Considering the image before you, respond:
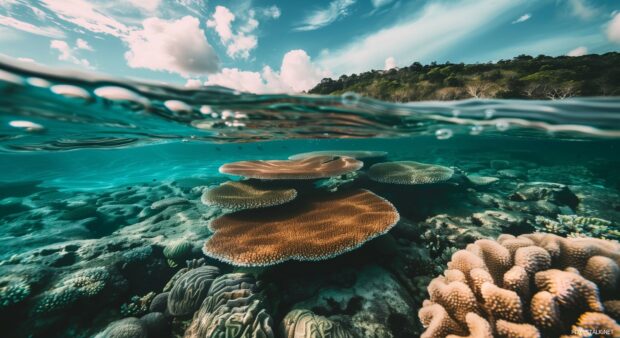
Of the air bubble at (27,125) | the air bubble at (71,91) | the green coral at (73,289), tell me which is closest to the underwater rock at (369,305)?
the green coral at (73,289)

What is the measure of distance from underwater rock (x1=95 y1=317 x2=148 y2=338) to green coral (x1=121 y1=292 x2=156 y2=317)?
0.75 meters

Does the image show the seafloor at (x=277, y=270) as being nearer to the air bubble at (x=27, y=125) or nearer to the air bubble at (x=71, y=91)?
the air bubble at (x=71, y=91)

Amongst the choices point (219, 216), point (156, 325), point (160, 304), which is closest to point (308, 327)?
point (156, 325)

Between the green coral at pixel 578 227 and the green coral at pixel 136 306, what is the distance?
361 inches

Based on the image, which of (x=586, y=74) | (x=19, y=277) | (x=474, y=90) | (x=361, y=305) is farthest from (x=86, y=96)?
(x=586, y=74)

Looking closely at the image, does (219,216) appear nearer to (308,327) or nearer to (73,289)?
(73,289)

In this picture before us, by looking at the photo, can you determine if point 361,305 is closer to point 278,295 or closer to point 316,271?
point 316,271

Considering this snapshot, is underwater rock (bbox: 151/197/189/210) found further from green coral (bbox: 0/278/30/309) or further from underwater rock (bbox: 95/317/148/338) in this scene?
underwater rock (bbox: 95/317/148/338)

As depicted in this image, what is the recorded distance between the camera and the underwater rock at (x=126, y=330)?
134 inches

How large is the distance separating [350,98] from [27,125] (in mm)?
14954

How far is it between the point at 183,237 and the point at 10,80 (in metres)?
6.33

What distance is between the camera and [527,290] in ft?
7.79

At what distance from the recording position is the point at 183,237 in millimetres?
6672

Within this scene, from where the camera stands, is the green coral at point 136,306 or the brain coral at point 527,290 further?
the green coral at point 136,306
